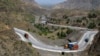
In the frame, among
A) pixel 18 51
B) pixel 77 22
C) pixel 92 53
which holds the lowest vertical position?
pixel 77 22

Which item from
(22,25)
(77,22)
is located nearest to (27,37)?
(22,25)

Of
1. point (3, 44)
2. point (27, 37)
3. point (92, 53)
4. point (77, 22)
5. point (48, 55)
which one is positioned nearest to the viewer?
point (3, 44)

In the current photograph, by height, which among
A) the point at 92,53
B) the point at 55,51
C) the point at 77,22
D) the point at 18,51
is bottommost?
the point at 77,22

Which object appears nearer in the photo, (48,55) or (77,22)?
(48,55)

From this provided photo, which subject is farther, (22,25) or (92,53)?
(22,25)

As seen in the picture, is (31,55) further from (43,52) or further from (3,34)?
(43,52)

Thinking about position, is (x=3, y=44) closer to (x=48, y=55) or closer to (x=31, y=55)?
(x=31, y=55)

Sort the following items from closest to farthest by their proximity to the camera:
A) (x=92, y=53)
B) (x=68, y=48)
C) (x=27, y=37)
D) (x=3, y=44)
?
1. (x=3, y=44)
2. (x=92, y=53)
3. (x=68, y=48)
4. (x=27, y=37)

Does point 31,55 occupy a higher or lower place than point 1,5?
higher

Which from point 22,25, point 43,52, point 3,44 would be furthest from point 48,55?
point 22,25
